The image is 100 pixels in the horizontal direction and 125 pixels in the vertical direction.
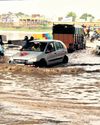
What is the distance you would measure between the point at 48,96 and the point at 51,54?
1053cm

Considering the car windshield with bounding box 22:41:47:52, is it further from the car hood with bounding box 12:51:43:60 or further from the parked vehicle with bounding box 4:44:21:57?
the parked vehicle with bounding box 4:44:21:57

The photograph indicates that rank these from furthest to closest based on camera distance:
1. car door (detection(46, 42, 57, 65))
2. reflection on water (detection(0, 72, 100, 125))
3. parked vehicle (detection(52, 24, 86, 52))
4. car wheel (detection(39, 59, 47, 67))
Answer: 1. parked vehicle (detection(52, 24, 86, 52))
2. car door (detection(46, 42, 57, 65))
3. car wheel (detection(39, 59, 47, 67))
4. reflection on water (detection(0, 72, 100, 125))

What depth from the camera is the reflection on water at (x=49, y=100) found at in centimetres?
955

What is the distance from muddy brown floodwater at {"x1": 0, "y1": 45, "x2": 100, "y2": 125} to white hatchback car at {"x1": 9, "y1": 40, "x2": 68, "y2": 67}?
3.34ft

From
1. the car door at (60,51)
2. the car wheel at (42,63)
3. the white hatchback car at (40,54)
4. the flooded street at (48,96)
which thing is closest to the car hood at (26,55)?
the white hatchback car at (40,54)

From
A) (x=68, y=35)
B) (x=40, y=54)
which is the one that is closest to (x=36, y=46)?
(x=40, y=54)

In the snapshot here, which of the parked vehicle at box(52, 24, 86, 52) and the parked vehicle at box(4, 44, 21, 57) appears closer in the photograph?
the parked vehicle at box(4, 44, 21, 57)

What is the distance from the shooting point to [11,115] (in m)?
9.88

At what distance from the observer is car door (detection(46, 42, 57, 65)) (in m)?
23.0

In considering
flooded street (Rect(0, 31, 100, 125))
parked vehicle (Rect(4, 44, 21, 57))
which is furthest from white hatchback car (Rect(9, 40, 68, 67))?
parked vehicle (Rect(4, 44, 21, 57))

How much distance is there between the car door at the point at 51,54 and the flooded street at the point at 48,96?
2.38m

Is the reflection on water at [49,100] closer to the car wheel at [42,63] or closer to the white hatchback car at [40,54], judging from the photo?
the white hatchback car at [40,54]

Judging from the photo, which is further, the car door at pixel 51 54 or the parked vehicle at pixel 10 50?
the parked vehicle at pixel 10 50

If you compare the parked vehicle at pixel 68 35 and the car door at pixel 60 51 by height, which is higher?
the car door at pixel 60 51
